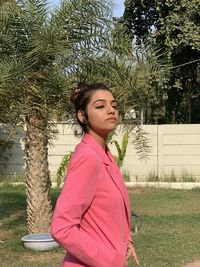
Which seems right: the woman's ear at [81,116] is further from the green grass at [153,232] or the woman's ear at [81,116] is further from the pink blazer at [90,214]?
the green grass at [153,232]

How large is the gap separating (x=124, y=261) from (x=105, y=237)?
0.14m

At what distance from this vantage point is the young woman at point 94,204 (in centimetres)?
203

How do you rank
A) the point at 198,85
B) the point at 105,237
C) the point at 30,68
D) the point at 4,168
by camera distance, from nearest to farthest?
the point at 105,237
the point at 30,68
the point at 4,168
the point at 198,85

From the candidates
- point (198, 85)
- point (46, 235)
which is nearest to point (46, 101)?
point (46, 235)

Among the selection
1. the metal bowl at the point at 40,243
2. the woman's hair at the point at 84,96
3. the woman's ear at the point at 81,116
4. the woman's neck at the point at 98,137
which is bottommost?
the metal bowl at the point at 40,243

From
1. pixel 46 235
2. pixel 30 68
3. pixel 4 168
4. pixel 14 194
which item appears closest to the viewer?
pixel 30 68

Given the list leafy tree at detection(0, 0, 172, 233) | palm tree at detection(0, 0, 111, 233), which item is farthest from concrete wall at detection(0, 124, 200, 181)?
palm tree at detection(0, 0, 111, 233)

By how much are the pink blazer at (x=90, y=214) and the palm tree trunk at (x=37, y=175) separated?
202 inches

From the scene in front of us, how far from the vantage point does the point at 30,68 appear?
22.5ft

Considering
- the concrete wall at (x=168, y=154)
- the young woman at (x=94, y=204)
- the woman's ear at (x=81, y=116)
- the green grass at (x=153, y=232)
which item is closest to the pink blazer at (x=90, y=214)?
the young woman at (x=94, y=204)

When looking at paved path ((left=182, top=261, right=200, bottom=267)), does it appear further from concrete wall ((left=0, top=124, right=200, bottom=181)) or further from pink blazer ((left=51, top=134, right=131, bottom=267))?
concrete wall ((left=0, top=124, right=200, bottom=181))

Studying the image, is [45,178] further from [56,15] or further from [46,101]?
[56,15]

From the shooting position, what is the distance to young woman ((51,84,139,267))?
203 cm

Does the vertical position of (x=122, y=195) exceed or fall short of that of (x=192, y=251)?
it exceeds it
